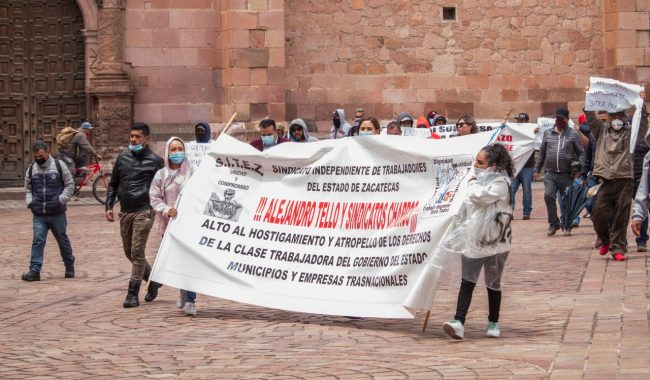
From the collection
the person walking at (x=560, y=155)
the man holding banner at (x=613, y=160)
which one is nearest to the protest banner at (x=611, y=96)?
the man holding banner at (x=613, y=160)

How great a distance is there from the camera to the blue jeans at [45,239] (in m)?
16.2

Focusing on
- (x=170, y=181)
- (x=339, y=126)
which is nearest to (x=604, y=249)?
(x=170, y=181)

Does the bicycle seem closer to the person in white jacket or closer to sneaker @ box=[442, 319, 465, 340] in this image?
the person in white jacket

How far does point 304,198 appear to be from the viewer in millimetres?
12633

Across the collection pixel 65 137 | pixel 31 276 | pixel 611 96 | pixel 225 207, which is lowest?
pixel 31 276

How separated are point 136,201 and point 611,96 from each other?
17.1ft

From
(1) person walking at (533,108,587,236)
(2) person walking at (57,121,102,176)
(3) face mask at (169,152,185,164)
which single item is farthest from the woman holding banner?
(2) person walking at (57,121,102,176)

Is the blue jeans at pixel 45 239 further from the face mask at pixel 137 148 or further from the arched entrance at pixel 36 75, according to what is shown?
the arched entrance at pixel 36 75

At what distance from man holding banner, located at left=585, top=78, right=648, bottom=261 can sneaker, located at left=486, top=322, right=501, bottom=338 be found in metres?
5.16

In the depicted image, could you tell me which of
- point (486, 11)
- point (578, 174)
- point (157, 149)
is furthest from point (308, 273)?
point (486, 11)

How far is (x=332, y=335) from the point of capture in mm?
11453

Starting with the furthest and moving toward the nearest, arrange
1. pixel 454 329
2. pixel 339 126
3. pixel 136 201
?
pixel 339 126 < pixel 136 201 < pixel 454 329

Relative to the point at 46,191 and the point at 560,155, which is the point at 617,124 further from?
the point at 46,191

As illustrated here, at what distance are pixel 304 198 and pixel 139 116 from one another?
1718cm
